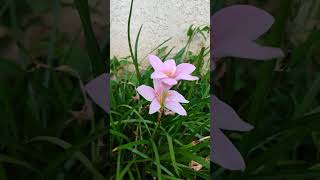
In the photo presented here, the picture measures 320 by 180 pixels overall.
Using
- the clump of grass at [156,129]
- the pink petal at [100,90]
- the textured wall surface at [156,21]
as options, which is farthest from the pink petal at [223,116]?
the textured wall surface at [156,21]

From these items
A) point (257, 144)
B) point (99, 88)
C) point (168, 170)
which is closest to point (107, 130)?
point (99, 88)

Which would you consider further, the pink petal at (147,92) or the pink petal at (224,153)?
the pink petal at (147,92)

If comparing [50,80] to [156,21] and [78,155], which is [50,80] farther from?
[156,21]

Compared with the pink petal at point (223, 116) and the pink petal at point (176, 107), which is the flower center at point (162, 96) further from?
the pink petal at point (223, 116)

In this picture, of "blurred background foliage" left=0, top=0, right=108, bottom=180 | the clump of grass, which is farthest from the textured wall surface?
"blurred background foliage" left=0, top=0, right=108, bottom=180

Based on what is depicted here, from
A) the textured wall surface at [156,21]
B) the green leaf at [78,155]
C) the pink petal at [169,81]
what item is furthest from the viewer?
the textured wall surface at [156,21]

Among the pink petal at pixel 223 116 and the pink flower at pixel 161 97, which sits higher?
the pink petal at pixel 223 116

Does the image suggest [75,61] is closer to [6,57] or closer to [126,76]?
[6,57]
